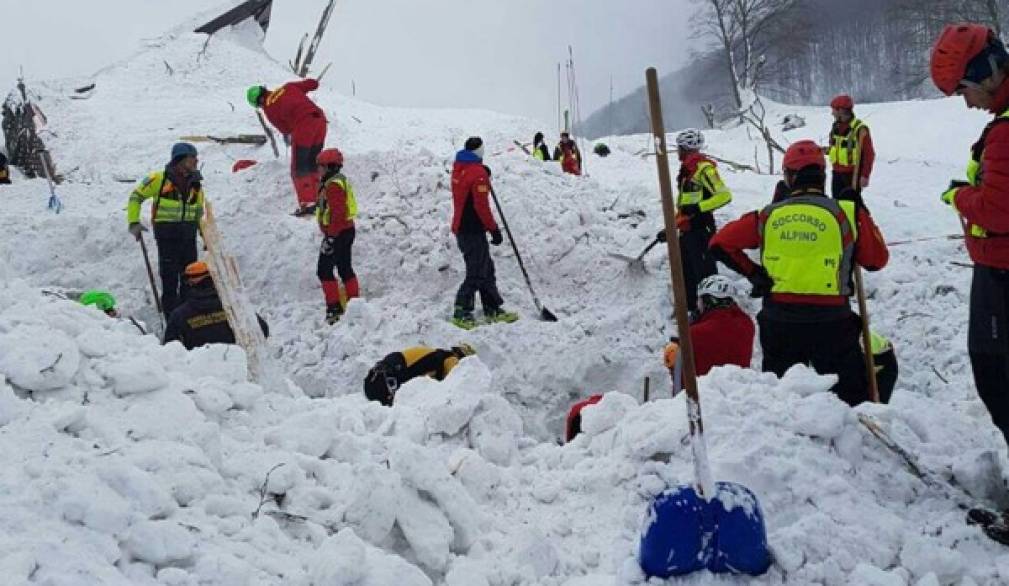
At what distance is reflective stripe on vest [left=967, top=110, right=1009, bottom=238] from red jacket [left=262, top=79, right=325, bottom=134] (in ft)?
28.2

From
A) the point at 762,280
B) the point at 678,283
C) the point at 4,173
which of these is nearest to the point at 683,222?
the point at 762,280

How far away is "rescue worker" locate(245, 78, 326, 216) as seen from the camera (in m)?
9.97

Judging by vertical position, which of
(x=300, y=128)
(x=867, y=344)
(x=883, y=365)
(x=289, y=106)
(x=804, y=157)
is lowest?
(x=883, y=365)

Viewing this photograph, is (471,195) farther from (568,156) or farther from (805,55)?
(805,55)

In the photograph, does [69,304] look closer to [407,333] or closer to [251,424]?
[251,424]

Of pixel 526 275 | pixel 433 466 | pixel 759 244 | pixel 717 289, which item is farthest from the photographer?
pixel 526 275

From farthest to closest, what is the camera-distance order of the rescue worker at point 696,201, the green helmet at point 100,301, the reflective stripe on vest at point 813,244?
the rescue worker at point 696,201 < the green helmet at point 100,301 < the reflective stripe on vest at point 813,244

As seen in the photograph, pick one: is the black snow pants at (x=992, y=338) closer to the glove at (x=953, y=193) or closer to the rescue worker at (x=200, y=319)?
the glove at (x=953, y=193)

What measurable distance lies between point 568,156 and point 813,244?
11690mm

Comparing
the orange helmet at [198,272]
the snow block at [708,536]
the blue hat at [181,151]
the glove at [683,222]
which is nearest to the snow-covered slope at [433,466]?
the snow block at [708,536]

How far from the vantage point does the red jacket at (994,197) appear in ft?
9.47

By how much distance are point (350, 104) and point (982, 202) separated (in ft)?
63.6

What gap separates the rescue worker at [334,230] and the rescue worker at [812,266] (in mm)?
4822

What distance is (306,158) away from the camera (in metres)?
10.1
